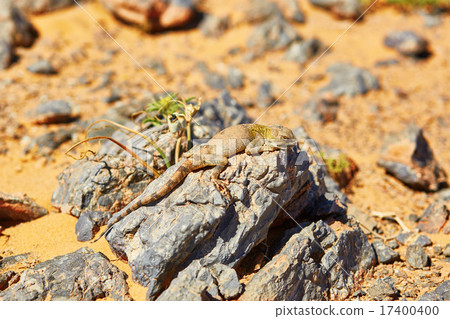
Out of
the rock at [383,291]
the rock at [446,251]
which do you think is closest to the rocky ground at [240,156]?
the rock at [383,291]

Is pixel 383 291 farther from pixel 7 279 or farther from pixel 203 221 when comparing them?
pixel 7 279

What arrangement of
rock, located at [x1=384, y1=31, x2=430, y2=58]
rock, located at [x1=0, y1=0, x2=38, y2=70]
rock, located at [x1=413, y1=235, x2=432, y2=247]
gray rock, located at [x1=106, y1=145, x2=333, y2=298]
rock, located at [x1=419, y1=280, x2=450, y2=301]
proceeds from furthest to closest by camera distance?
rock, located at [x1=384, y1=31, x2=430, y2=58] → rock, located at [x1=0, y1=0, x2=38, y2=70] → rock, located at [x1=413, y1=235, x2=432, y2=247] → rock, located at [x1=419, y1=280, x2=450, y2=301] → gray rock, located at [x1=106, y1=145, x2=333, y2=298]

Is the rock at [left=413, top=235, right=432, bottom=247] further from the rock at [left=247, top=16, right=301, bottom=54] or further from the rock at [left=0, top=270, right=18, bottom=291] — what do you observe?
the rock at [left=247, top=16, right=301, bottom=54]

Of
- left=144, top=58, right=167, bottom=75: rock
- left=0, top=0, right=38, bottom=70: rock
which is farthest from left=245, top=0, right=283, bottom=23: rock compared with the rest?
left=0, top=0, right=38, bottom=70: rock

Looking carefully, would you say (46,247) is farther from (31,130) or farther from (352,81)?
(352,81)

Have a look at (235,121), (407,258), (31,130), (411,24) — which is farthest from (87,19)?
(407,258)

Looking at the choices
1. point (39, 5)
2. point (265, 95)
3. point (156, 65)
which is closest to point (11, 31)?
point (39, 5)

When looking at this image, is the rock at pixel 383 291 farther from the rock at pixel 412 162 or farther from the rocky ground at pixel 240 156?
the rock at pixel 412 162
